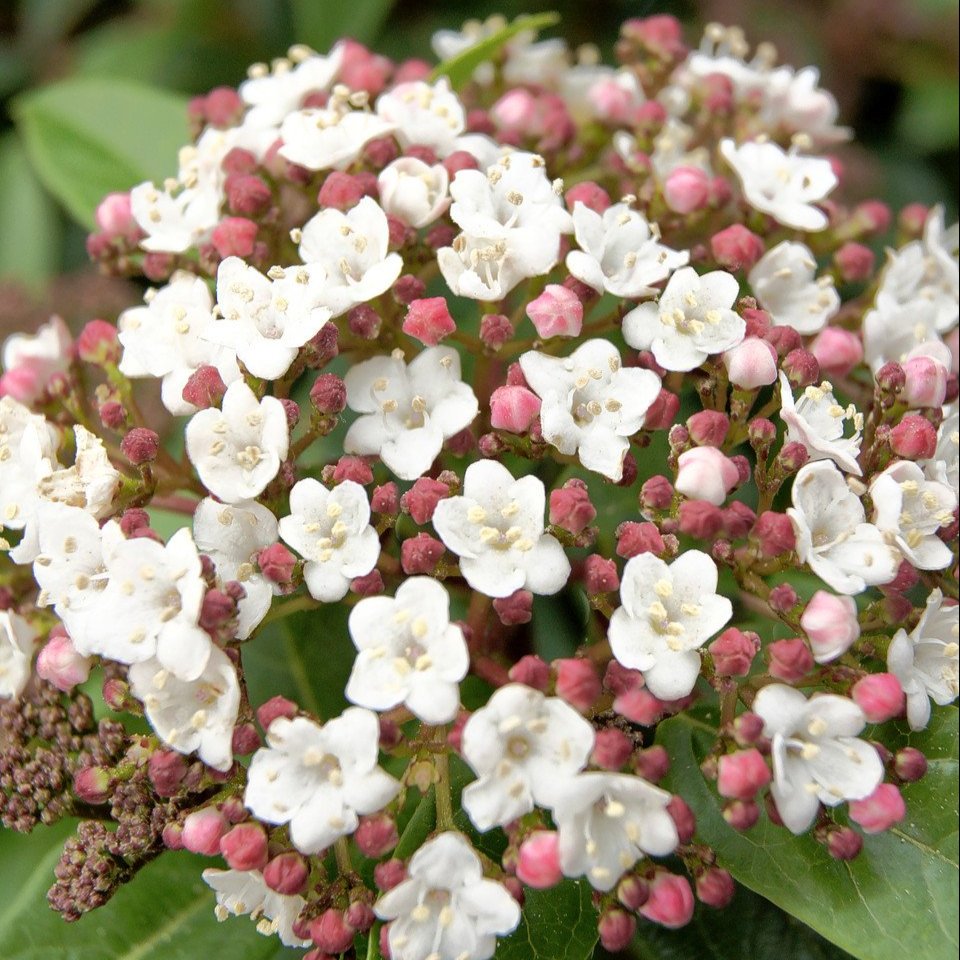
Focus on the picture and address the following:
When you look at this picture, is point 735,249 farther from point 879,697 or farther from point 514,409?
point 879,697

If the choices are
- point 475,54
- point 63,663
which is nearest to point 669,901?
point 63,663

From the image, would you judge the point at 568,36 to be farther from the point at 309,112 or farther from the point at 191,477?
the point at 191,477

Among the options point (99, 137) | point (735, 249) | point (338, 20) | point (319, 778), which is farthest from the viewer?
point (338, 20)

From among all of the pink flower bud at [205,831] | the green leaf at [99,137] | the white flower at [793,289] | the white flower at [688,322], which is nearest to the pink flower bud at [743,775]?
the white flower at [688,322]

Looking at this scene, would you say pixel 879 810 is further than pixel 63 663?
No

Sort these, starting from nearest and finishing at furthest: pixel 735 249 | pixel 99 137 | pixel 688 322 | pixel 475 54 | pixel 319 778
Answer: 1. pixel 319 778
2. pixel 688 322
3. pixel 735 249
4. pixel 475 54
5. pixel 99 137

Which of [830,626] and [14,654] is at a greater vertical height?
[830,626]

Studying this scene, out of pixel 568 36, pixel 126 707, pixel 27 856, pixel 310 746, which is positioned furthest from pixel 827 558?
pixel 568 36

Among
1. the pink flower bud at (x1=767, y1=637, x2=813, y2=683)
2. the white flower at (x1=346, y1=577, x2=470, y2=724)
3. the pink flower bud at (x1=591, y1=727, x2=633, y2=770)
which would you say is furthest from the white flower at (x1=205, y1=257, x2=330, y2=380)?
the pink flower bud at (x1=767, y1=637, x2=813, y2=683)
